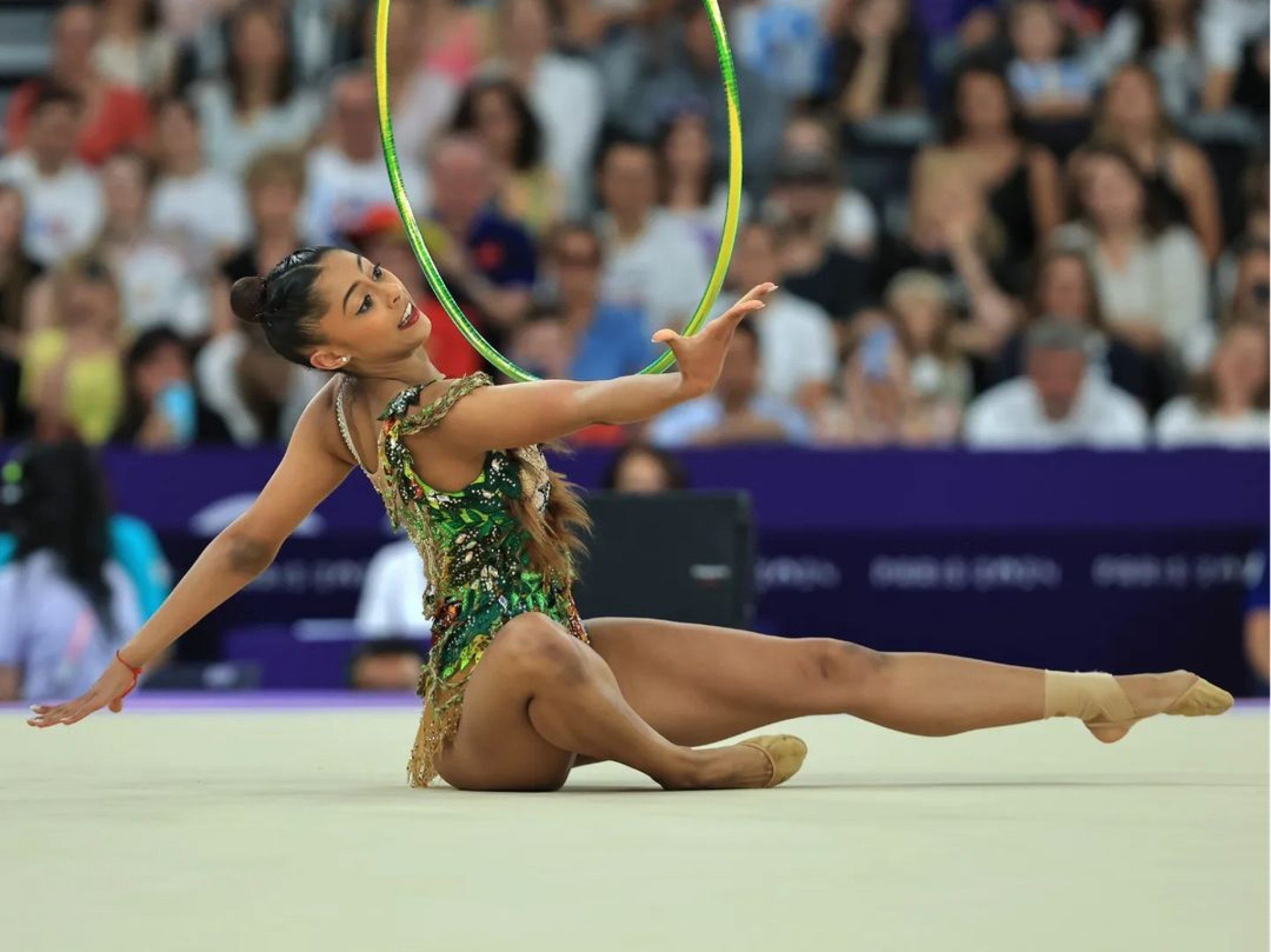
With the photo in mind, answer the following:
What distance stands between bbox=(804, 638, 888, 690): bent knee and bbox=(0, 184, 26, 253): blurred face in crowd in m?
5.59

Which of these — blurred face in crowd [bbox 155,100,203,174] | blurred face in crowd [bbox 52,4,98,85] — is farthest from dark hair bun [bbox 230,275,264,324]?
blurred face in crowd [bbox 52,4,98,85]

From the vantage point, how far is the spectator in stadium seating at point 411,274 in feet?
23.1

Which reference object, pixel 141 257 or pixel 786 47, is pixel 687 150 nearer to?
pixel 786 47

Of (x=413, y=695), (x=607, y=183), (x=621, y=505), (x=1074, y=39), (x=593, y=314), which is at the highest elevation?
(x=1074, y=39)

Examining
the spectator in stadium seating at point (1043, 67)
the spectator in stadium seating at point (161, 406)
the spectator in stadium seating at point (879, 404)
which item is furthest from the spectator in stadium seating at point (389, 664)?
the spectator in stadium seating at point (1043, 67)

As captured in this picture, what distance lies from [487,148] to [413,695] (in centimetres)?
318

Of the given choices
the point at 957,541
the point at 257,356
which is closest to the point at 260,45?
the point at 257,356

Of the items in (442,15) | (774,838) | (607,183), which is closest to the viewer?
(774,838)

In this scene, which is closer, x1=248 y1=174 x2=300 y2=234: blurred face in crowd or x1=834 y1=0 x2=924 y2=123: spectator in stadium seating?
x1=248 y1=174 x2=300 y2=234: blurred face in crowd

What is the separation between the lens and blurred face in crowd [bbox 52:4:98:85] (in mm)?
9227

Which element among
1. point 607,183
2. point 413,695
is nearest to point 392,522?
point 413,695

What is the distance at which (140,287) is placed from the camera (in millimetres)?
8547

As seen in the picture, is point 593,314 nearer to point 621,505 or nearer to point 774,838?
point 621,505

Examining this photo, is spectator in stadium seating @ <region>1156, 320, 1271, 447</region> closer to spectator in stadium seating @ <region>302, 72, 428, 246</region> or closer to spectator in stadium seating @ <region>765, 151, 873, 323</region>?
spectator in stadium seating @ <region>765, 151, 873, 323</region>
